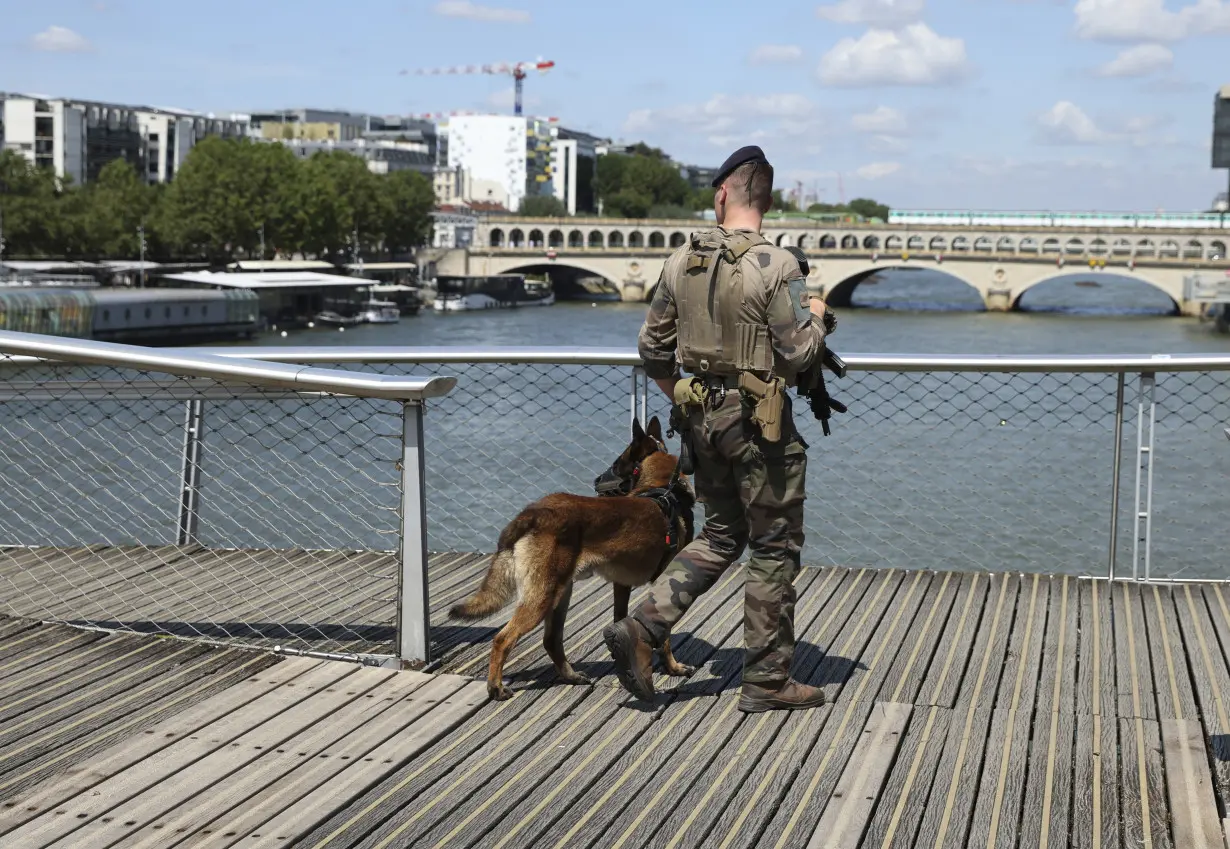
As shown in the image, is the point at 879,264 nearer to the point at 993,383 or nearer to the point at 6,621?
the point at 993,383

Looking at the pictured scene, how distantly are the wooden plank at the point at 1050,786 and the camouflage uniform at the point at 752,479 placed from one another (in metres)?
0.63

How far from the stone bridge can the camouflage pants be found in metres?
66.5

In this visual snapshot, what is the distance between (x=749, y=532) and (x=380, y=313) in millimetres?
55276

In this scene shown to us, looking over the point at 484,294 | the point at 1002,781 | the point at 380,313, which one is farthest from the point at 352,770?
the point at 484,294

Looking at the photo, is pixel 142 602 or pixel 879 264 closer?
pixel 142 602

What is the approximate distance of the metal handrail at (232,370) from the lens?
4.04m

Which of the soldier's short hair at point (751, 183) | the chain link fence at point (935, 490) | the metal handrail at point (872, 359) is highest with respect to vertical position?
the soldier's short hair at point (751, 183)

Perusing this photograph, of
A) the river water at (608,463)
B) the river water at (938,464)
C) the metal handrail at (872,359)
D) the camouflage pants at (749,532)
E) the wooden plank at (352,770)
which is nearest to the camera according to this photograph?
the wooden plank at (352,770)

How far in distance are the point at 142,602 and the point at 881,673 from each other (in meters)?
2.35

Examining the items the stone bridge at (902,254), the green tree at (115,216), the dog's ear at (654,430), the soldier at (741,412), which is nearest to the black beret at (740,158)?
the soldier at (741,412)

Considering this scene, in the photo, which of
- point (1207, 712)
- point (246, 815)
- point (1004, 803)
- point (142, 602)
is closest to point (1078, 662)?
point (1207, 712)

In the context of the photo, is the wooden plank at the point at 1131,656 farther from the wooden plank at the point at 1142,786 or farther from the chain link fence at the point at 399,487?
the chain link fence at the point at 399,487

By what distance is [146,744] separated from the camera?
360cm

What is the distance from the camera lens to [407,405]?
13.5ft
